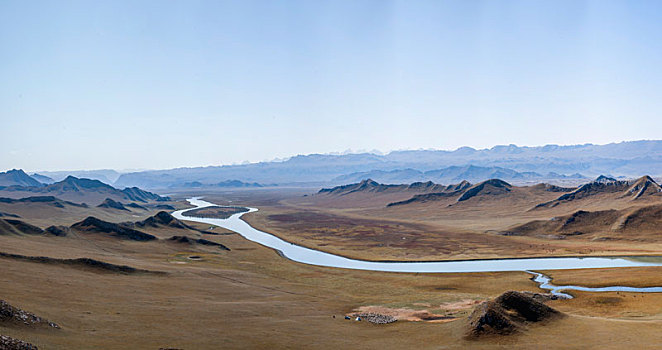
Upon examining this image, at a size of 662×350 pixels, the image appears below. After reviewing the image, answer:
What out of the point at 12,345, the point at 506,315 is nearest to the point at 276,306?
the point at 506,315

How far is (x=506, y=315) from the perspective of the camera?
45.4 m

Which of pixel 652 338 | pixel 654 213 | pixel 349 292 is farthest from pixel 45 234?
pixel 654 213

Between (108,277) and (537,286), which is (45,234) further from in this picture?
(537,286)

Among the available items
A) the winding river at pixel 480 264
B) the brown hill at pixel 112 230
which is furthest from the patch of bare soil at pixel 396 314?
the brown hill at pixel 112 230

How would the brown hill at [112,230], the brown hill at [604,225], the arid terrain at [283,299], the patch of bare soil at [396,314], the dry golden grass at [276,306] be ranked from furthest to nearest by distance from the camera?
the brown hill at [604,225], the brown hill at [112,230], the patch of bare soil at [396,314], the arid terrain at [283,299], the dry golden grass at [276,306]

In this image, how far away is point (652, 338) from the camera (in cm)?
3966

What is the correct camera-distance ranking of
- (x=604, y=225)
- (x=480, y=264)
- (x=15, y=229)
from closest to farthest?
(x=15, y=229)
(x=480, y=264)
(x=604, y=225)

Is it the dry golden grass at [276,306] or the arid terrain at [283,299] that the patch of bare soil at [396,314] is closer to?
the arid terrain at [283,299]

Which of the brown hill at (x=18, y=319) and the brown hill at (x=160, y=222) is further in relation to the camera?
the brown hill at (x=160, y=222)

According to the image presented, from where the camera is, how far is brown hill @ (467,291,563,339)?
43125 mm

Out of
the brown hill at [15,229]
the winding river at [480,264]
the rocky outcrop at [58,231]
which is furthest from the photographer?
the rocky outcrop at [58,231]

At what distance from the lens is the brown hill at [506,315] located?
141 feet

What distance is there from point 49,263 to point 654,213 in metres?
164

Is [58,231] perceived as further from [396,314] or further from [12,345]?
[12,345]
